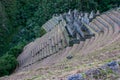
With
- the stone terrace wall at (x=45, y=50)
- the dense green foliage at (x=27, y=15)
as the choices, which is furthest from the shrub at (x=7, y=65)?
the dense green foliage at (x=27, y=15)

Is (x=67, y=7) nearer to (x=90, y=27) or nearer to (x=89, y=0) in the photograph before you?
(x=89, y=0)

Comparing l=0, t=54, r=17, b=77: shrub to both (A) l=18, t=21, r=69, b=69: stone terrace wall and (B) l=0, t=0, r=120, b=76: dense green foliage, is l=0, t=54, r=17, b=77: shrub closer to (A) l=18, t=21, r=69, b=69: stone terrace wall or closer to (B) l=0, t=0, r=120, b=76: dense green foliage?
(A) l=18, t=21, r=69, b=69: stone terrace wall

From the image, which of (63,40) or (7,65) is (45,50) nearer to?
(63,40)

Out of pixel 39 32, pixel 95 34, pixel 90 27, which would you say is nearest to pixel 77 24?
pixel 90 27

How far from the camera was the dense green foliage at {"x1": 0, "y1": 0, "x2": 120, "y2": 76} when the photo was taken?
1335 inches

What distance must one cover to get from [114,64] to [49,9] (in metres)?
31.0

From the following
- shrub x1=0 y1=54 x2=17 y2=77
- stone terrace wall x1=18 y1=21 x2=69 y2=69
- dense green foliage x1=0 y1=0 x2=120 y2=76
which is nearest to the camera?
stone terrace wall x1=18 y1=21 x2=69 y2=69

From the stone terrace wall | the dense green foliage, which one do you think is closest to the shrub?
the stone terrace wall

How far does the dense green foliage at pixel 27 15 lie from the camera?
111 feet

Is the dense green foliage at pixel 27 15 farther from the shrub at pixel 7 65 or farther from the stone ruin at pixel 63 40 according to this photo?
the shrub at pixel 7 65

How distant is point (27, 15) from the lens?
1700 inches

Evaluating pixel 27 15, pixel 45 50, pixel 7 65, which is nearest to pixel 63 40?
pixel 45 50

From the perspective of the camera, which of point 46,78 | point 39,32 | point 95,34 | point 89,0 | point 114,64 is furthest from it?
point 39,32

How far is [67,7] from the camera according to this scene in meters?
36.6
